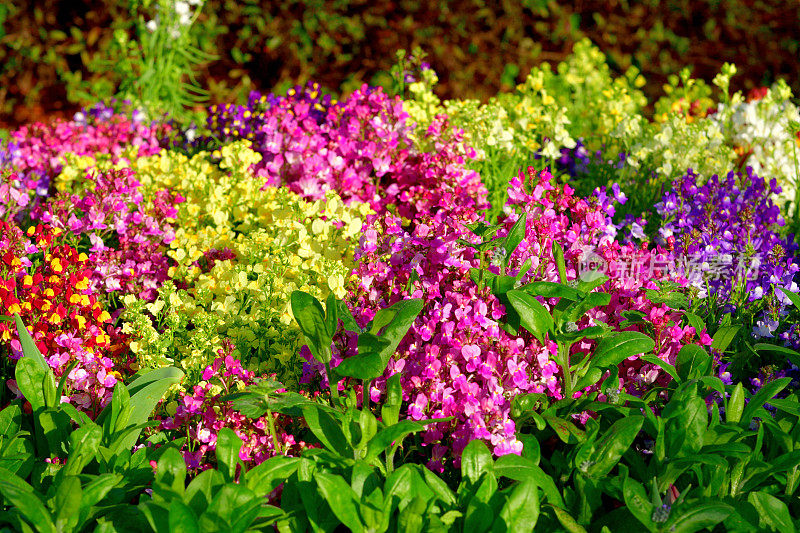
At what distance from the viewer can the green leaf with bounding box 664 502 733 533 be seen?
1513 millimetres

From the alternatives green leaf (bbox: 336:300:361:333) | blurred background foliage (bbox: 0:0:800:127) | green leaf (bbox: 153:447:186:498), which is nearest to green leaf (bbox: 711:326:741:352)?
green leaf (bbox: 336:300:361:333)

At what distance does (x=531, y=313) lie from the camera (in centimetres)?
187

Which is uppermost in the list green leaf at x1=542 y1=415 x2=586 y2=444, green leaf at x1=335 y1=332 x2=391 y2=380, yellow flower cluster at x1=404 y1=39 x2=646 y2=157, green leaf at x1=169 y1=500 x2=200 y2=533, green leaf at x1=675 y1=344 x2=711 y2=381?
yellow flower cluster at x1=404 y1=39 x2=646 y2=157

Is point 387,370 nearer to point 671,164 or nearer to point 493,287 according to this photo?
point 493,287

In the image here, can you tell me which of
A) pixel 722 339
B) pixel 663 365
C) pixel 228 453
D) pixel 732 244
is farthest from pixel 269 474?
pixel 732 244

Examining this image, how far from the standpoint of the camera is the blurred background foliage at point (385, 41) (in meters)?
5.67

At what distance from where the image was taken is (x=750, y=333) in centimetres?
245

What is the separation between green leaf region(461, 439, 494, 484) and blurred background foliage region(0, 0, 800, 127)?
4429 millimetres

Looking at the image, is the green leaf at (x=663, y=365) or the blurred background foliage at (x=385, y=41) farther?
the blurred background foliage at (x=385, y=41)

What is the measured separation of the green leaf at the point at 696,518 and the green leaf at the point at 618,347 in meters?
0.44

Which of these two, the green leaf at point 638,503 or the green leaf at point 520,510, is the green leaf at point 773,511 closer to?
the green leaf at point 638,503

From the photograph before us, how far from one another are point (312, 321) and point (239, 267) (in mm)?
593

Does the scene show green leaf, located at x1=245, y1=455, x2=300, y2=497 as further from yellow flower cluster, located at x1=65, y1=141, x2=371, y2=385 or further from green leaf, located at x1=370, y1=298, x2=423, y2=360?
yellow flower cluster, located at x1=65, y1=141, x2=371, y2=385

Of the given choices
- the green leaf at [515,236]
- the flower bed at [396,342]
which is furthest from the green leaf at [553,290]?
the green leaf at [515,236]
